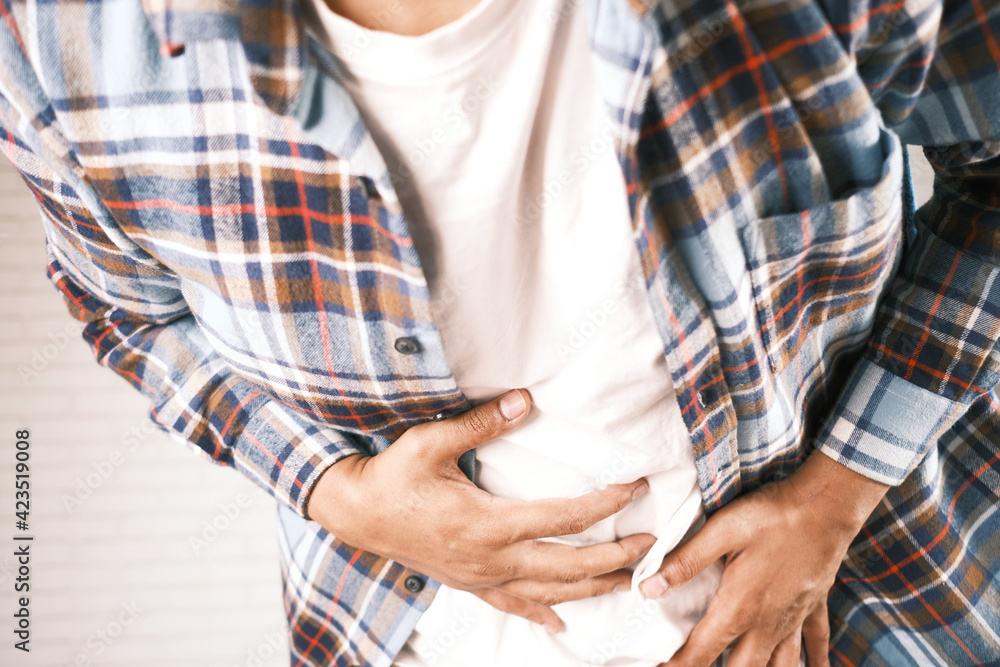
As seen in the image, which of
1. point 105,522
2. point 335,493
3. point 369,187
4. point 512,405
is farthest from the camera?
point 105,522

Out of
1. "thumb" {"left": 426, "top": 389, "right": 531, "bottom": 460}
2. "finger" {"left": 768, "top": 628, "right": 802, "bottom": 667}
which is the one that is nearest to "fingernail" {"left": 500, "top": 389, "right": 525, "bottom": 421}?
"thumb" {"left": 426, "top": 389, "right": 531, "bottom": 460}

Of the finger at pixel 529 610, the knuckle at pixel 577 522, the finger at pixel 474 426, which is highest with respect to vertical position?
the finger at pixel 474 426

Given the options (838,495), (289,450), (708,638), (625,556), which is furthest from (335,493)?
(838,495)

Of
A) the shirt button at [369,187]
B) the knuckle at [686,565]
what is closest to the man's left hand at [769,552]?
the knuckle at [686,565]

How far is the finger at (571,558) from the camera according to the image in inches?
26.0

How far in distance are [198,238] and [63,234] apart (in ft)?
0.80

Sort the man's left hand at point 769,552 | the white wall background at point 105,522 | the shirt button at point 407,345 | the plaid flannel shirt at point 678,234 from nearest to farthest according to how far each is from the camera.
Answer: the plaid flannel shirt at point 678,234 < the shirt button at point 407,345 < the man's left hand at point 769,552 < the white wall background at point 105,522

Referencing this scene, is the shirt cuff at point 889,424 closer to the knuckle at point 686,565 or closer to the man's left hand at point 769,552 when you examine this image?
the man's left hand at point 769,552

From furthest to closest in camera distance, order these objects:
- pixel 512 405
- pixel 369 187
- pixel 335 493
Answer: pixel 335 493
pixel 512 405
pixel 369 187

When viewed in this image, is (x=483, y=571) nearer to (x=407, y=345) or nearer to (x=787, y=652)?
(x=407, y=345)

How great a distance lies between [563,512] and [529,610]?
147 millimetres

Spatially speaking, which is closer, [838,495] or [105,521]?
[838,495]

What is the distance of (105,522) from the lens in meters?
2.02

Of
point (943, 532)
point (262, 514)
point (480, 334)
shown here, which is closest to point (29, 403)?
point (262, 514)
